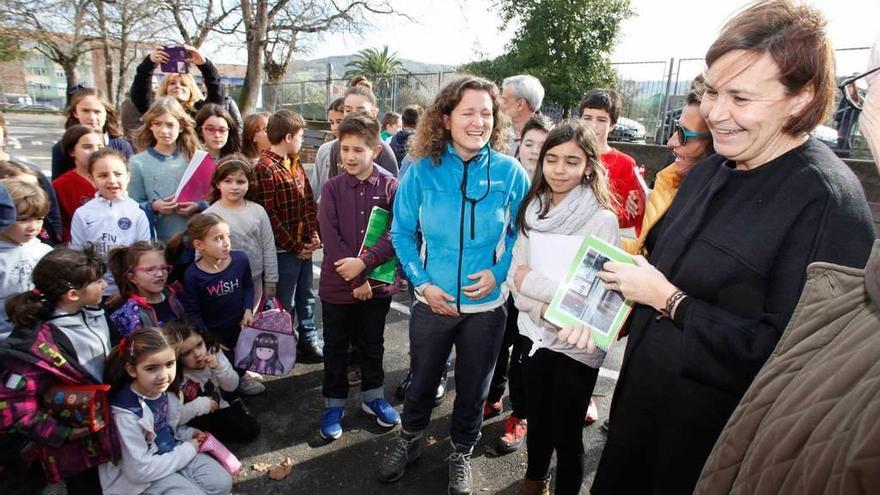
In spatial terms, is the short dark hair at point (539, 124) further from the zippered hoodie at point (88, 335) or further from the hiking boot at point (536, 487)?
the zippered hoodie at point (88, 335)

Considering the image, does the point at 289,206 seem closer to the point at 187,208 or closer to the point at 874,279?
the point at 187,208

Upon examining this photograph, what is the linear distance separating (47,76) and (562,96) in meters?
86.2

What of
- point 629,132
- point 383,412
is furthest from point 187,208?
point 629,132

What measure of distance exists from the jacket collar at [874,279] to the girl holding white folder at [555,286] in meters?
1.30

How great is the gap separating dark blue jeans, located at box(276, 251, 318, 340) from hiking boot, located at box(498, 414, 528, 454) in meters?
1.88

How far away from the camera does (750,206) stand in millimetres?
1353

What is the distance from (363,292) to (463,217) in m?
0.94

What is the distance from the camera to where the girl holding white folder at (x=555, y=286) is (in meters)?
2.18

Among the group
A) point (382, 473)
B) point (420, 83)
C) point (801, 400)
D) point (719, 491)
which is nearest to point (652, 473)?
point (719, 491)

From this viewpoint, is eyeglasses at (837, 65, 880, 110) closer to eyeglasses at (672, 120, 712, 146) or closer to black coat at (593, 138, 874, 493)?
black coat at (593, 138, 874, 493)

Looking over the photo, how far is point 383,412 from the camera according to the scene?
317 cm

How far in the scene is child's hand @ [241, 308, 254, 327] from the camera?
10.6 feet

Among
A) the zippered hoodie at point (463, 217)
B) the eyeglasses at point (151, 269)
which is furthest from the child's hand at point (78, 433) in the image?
the zippered hoodie at point (463, 217)

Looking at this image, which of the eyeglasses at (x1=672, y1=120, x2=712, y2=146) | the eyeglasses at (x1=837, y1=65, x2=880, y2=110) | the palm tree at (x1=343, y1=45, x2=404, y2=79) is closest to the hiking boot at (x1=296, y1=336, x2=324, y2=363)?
the eyeglasses at (x1=672, y1=120, x2=712, y2=146)
